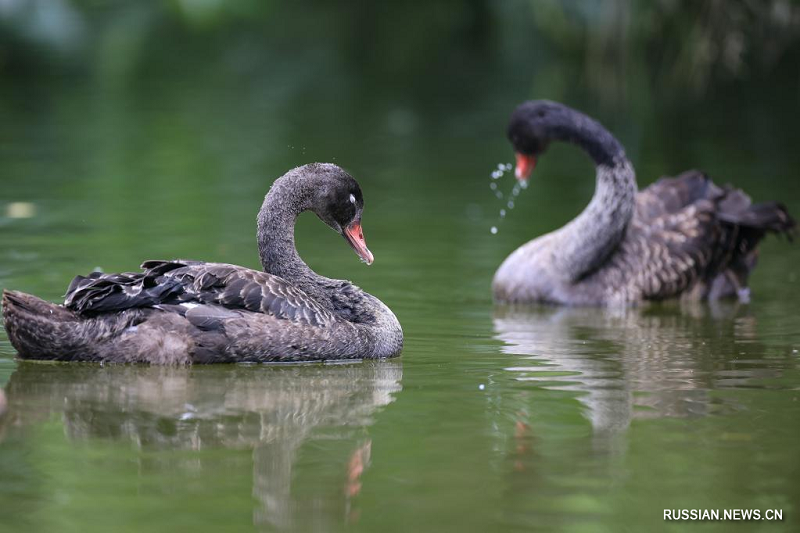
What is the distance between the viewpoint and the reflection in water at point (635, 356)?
7.03 m

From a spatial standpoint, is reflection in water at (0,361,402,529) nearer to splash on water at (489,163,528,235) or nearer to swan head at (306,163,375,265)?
swan head at (306,163,375,265)

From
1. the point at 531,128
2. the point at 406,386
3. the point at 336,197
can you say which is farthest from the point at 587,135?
the point at 406,386

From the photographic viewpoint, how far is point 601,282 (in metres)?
10.5

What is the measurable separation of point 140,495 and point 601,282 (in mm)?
5619

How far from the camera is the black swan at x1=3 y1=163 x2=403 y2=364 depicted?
294 inches

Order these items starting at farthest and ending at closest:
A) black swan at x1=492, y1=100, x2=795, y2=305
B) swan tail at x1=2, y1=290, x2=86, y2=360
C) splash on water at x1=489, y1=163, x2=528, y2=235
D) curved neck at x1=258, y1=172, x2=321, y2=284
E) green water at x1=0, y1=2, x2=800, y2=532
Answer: splash on water at x1=489, y1=163, x2=528, y2=235, black swan at x1=492, y1=100, x2=795, y2=305, curved neck at x1=258, y1=172, x2=321, y2=284, swan tail at x1=2, y1=290, x2=86, y2=360, green water at x1=0, y1=2, x2=800, y2=532

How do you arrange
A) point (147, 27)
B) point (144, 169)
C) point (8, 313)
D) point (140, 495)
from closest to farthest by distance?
point (140, 495), point (8, 313), point (144, 169), point (147, 27)

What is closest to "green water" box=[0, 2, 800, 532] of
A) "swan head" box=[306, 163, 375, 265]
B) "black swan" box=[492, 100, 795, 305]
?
"black swan" box=[492, 100, 795, 305]

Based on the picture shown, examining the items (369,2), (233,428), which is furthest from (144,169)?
(369,2)

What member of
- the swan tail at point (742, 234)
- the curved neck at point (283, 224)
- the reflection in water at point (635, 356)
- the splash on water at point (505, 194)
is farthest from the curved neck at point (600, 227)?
the curved neck at point (283, 224)

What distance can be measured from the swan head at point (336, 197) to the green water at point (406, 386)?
0.84 metres

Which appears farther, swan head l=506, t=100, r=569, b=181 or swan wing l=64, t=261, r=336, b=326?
swan head l=506, t=100, r=569, b=181

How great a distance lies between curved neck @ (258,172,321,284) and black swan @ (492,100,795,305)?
2570 mm

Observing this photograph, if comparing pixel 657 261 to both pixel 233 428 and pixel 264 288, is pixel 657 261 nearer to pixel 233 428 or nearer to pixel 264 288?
pixel 264 288
